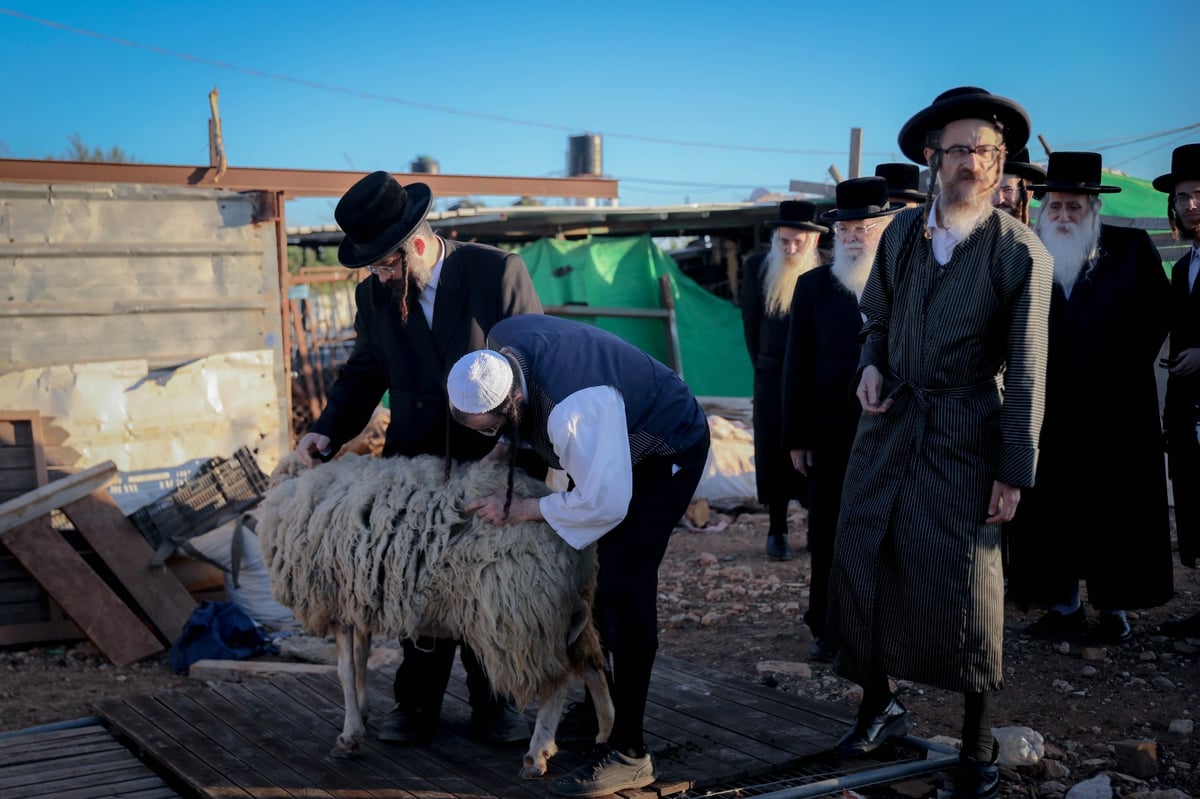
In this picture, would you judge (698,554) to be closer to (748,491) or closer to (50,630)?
(748,491)

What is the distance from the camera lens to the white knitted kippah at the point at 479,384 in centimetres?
329

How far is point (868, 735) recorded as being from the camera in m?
3.93

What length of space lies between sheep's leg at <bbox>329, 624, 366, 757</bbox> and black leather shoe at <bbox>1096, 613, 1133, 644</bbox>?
357 cm

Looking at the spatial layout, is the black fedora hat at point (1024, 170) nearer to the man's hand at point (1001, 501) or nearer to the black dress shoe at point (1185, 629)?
the black dress shoe at point (1185, 629)

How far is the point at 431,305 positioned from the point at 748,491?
6.50m

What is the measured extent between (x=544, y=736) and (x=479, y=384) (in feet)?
4.41

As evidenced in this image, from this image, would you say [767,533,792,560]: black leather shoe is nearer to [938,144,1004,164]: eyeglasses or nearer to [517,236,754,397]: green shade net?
[938,144,1004,164]: eyeglasses

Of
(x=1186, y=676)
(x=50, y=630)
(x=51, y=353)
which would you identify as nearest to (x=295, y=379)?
(x=51, y=353)

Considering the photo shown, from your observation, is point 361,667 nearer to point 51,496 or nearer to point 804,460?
point 804,460

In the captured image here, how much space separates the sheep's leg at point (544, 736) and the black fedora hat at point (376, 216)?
5.51 ft

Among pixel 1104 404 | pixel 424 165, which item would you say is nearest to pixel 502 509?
pixel 1104 404

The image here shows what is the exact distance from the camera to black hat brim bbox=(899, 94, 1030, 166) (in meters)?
3.46

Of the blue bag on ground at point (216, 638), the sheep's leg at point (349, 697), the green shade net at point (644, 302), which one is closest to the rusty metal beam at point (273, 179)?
the green shade net at point (644, 302)

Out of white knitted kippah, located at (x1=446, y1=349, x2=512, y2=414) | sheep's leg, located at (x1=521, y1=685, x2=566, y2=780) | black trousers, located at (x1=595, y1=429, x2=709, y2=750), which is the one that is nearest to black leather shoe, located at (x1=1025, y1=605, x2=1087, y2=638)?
black trousers, located at (x1=595, y1=429, x2=709, y2=750)
